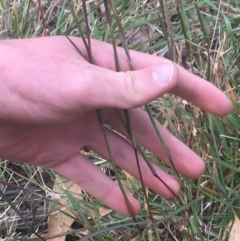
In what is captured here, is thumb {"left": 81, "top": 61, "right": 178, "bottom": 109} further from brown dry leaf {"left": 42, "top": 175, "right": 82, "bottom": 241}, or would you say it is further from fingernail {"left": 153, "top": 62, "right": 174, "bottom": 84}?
brown dry leaf {"left": 42, "top": 175, "right": 82, "bottom": 241}

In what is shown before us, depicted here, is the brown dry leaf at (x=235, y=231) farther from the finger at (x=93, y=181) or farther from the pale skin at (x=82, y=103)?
the finger at (x=93, y=181)

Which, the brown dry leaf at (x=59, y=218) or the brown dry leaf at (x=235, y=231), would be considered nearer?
the brown dry leaf at (x=235, y=231)

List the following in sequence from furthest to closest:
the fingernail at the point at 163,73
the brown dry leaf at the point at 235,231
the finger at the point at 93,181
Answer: the finger at the point at 93,181 → the brown dry leaf at the point at 235,231 → the fingernail at the point at 163,73

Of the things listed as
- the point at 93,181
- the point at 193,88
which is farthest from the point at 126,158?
the point at 193,88

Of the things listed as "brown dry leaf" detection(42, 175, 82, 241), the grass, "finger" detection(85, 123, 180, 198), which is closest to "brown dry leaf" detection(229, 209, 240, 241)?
the grass

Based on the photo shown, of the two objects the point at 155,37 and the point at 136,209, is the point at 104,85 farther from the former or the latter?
the point at 155,37

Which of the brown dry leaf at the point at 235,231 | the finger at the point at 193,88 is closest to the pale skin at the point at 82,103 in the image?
the finger at the point at 193,88

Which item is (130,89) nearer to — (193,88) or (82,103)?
(82,103)
